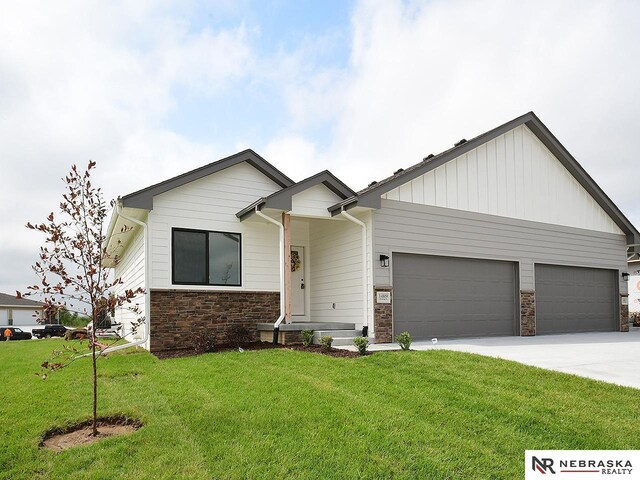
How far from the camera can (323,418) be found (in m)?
5.30

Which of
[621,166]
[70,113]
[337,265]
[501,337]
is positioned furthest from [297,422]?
[621,166]

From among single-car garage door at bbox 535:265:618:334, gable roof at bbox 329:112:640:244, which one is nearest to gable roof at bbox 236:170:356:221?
gable roof at bbox 329:112:640:244

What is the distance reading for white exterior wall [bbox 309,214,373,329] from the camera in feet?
40.3

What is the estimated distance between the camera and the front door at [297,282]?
558 inches

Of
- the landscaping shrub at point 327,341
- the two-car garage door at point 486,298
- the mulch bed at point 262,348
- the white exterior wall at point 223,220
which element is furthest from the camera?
the two-car garage door at point 486,298

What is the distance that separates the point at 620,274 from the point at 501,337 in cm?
689

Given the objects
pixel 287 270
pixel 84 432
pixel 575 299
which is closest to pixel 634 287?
pixel 575 299

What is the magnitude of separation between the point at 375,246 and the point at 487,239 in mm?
3992

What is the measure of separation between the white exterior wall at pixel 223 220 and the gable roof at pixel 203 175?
0.68ft

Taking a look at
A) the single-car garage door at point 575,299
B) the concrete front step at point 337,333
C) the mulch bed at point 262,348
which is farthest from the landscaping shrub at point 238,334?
the single-car garage door at point 575,299

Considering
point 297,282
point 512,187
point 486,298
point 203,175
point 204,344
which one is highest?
point 512,187

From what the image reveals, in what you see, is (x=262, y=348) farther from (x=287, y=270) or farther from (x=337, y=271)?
(x=337, y=271)

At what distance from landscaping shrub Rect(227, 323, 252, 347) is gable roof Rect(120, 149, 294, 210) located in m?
3.51

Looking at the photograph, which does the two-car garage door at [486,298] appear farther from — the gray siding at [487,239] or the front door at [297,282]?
the front door at [297,282]
